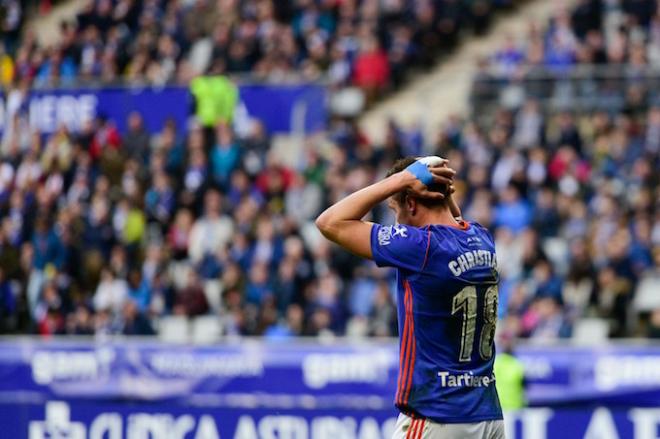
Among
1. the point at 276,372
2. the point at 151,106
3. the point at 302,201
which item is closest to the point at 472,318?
the point at 276,372

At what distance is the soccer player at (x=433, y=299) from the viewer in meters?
6.50

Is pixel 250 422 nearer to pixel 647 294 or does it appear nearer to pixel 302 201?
pixel 647 294

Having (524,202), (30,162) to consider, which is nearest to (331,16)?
(30,162)

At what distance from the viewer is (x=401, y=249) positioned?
6.49 m

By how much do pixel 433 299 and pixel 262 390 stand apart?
8.76m

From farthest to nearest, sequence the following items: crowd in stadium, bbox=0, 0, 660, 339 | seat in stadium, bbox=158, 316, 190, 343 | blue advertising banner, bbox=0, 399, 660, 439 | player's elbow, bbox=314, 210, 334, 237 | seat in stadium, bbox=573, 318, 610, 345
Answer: seat in stadium, bbox=158, 316, 190, 343
crowd in stadium, bbox=0, 0, 660, 339
seat in stadium, bbox=573, 318, 610, 345
blue advertising banner, bbox=0, 399, 660, 439
player's elbow, bbox=314, 210, 334, 237

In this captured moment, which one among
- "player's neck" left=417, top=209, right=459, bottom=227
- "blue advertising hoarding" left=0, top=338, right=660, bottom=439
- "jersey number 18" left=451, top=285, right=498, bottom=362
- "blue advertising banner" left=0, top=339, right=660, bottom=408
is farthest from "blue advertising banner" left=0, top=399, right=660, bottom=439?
"player's neck" left=417, top=209, right=459, bottom=227

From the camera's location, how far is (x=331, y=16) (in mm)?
22797

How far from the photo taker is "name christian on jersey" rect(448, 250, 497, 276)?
6516 millimetres

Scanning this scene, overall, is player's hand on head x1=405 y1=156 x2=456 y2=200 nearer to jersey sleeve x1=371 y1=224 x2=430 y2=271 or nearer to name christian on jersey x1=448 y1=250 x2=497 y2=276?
jersey sleeve x1=371 y1=224 x2=430 y2=271

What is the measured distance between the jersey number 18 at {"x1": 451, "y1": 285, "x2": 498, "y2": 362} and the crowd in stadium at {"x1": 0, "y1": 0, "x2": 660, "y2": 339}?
840cm

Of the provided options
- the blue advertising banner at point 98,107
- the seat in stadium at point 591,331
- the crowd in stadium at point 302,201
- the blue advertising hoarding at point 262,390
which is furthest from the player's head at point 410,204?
the blue advertising banner at point 98,107

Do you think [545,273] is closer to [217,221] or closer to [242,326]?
[242,326]

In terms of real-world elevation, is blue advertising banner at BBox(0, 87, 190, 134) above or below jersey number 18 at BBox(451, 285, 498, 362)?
above
